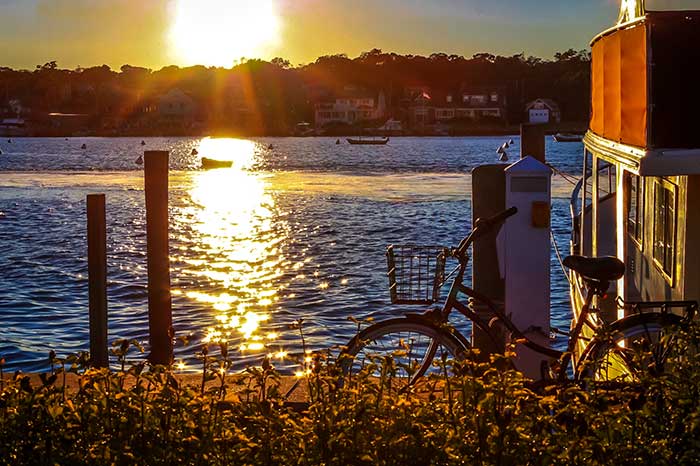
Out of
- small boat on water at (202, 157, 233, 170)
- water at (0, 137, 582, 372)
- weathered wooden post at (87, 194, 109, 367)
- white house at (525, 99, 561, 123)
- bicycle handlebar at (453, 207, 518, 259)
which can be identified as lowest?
water at (0, 137, 582, 372)

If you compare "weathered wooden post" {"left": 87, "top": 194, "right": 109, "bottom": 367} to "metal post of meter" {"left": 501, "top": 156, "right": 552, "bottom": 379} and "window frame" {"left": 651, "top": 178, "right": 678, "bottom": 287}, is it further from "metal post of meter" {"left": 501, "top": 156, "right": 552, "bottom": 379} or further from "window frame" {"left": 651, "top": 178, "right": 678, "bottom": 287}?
"window frame" {"left": 651, "top": 178, "right": 678, "bottom": 287}

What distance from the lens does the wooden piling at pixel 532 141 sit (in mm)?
11211

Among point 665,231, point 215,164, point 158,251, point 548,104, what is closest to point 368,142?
point 548,104

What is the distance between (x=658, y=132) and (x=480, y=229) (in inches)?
59.4

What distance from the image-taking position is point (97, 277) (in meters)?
10.5

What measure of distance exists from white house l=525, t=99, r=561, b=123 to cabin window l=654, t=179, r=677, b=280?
6513 inches

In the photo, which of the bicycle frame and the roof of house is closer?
the bicycle frame

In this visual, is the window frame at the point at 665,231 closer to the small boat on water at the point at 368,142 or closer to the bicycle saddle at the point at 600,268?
the bicycle saddle at the point at 600,268

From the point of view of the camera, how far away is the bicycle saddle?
662cm

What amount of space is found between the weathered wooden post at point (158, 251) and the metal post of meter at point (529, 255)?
12.7ft

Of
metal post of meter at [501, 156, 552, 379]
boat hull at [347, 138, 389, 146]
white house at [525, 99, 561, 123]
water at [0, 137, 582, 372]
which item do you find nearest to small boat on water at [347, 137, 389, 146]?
boat hull at [347, 138, 389, 146]

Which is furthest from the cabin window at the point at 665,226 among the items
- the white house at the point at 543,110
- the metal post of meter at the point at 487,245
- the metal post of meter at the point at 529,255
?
the white house at the point at 543,110

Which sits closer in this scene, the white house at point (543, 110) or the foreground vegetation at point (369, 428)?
the foreground vegetation at point (369, 428)

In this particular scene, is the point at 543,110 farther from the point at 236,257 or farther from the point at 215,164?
the point at 236,257
